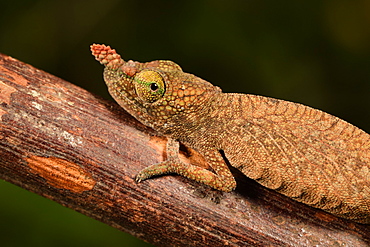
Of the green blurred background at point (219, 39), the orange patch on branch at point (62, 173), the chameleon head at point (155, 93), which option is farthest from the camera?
the green blurred background at point (219, 39)

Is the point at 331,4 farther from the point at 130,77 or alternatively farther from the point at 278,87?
the point at 130,77

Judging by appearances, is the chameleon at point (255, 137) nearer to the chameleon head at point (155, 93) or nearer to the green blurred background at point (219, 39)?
the chameleon head at point (155, 93)

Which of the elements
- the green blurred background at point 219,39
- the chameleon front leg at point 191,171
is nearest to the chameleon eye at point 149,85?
the chameleon front leg at point 191,171

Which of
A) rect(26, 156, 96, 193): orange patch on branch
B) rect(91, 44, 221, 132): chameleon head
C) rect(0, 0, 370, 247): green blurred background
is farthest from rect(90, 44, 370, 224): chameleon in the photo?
rect(0, 0, 370, 247): green blurred background

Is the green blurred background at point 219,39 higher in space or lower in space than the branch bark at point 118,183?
higher

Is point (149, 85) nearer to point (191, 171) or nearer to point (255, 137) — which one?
point (191, 171)

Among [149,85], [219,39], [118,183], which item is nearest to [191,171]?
[118,183]
